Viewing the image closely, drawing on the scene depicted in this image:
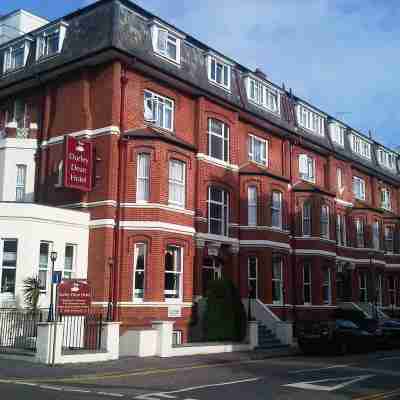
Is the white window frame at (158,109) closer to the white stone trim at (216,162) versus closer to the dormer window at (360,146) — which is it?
the white stone trim at (216,162)

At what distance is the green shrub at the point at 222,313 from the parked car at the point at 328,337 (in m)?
2.82

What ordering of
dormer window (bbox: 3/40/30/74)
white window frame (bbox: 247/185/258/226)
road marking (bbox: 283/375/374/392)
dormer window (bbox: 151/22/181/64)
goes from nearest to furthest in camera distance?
road marking (bbox: 283/375/374/392) → dormer window (bbox: 151/22/181/64) → dormer window (bbox: 3/40/30/74) → white window frame (bbox: 247/185/258/226)

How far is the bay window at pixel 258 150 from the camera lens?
30.7 metres

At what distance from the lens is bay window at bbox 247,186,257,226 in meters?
29.2

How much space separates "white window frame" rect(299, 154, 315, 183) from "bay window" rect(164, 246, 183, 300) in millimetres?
12685

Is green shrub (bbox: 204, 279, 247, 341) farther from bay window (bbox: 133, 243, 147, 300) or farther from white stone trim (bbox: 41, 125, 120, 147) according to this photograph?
white stone trim (bbox: 41, 125, 120, 147)

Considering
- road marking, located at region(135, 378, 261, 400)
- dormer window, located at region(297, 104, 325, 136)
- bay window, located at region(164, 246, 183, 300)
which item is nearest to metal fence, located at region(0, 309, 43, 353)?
bay window, located at region(164, 246, 183, 300)

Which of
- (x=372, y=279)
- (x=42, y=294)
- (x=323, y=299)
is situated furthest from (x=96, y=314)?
(x=372, y=279)

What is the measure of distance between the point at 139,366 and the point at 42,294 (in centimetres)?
642

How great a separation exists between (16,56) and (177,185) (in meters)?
10.5

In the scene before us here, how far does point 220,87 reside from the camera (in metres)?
28.4

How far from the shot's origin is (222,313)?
24.1 metres

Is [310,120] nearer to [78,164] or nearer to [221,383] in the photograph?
[78,164]

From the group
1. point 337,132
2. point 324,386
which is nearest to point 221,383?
point 324,386
